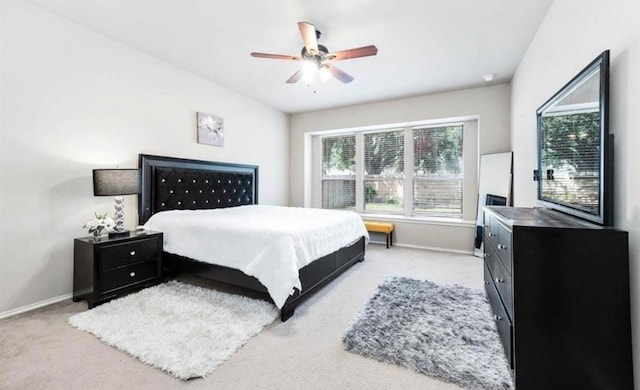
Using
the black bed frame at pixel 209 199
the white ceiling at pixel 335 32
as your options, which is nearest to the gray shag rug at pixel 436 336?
the black bed frame at pixel 209 199

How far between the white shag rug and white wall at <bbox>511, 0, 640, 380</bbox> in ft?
7.20

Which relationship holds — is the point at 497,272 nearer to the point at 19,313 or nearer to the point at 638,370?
the point at 638,370

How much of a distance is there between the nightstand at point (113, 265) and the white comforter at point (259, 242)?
23 centimetres

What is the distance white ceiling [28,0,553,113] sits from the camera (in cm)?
246

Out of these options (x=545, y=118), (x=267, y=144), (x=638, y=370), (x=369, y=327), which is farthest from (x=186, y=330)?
(x=267, y=144)

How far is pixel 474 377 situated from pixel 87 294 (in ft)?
10.5

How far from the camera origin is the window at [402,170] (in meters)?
4.82

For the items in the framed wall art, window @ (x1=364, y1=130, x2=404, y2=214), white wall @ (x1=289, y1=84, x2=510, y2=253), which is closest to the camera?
A: the framed wall art

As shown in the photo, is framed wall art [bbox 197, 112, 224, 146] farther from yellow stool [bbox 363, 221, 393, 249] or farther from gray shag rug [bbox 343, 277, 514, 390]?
gray shag rug [bbox 343, 277, 514, 390]

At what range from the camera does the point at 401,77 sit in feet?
13.2

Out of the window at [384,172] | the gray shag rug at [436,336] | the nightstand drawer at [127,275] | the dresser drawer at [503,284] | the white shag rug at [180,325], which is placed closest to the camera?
the dresser drawer at [503,284]

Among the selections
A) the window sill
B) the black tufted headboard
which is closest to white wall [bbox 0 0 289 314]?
the black tufted headboard

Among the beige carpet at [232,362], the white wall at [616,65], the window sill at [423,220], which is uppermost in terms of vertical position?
the white wall at [616,65]

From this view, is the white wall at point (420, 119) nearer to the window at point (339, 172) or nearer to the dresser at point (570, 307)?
the window at point (339, 172)
